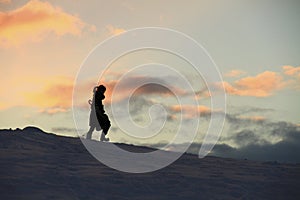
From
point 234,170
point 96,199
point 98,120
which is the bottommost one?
point 96,199

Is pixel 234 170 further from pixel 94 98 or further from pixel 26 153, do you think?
pixel 26 153

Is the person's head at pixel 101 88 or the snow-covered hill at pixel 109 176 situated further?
the person's head at pixel 101 88

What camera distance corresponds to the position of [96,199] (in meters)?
19.1

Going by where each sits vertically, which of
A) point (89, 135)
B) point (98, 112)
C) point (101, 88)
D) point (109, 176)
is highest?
point (101, 88)

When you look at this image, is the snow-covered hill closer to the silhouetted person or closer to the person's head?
the silhouetted person

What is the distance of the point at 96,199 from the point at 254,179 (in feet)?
25.9

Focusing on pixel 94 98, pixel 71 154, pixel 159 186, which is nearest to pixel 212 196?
pixel 159 186

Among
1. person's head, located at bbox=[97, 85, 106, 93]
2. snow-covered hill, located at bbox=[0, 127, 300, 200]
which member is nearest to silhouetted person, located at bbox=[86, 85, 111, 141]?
person's head, located at bbox=[97, 85, 106, 93]

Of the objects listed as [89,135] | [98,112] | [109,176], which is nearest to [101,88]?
[98,112]

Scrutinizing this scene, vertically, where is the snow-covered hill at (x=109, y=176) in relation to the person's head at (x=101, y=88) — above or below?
below

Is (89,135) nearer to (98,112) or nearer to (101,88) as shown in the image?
(98,112)

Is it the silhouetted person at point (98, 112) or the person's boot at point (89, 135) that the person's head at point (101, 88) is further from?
the person's boot at point (89, 135)

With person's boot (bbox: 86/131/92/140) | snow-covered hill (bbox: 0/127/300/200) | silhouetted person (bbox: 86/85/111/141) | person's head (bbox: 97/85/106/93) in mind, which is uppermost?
person's head (bbox: 97/85/106/93)

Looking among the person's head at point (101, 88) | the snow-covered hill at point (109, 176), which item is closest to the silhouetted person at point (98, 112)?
the person's head at point (101, 88)
